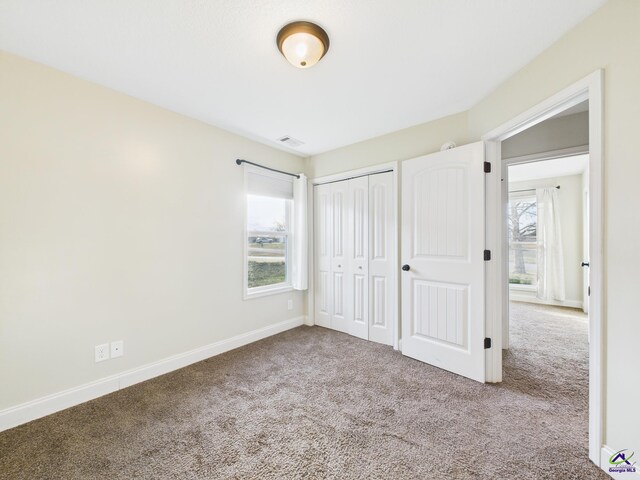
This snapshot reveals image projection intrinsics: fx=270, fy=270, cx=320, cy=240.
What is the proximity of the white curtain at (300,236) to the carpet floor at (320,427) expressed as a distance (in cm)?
116

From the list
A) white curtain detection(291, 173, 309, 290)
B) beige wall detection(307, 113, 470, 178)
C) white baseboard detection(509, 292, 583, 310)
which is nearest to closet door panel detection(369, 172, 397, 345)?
beige wall detection(307, 113, 470, 178)

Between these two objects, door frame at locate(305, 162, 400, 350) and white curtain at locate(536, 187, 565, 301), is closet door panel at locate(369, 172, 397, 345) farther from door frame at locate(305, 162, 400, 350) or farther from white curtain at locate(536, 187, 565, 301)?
white curtain at locate(536, 187, 565, 301)

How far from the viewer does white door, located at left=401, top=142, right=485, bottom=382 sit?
230cm

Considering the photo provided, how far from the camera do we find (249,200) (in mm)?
3234

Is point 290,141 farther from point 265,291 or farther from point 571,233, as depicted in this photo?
point 571,233

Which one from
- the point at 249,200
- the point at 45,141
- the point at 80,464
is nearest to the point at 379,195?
the point at 249,200

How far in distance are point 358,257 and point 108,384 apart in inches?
104

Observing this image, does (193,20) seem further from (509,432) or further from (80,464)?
(509,432)

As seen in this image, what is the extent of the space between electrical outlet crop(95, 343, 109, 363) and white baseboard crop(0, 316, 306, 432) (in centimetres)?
16

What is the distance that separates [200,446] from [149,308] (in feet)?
4.19

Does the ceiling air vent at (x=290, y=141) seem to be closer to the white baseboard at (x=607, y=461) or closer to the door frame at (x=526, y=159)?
the door frame at (x=526, y=159)

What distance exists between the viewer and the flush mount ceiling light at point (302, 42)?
4.91 feet

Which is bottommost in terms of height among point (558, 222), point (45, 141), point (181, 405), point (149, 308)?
point (181, 405)

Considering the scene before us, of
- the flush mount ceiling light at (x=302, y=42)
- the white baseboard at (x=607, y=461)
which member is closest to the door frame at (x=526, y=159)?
the white baseboard at (x=607, y=461)
